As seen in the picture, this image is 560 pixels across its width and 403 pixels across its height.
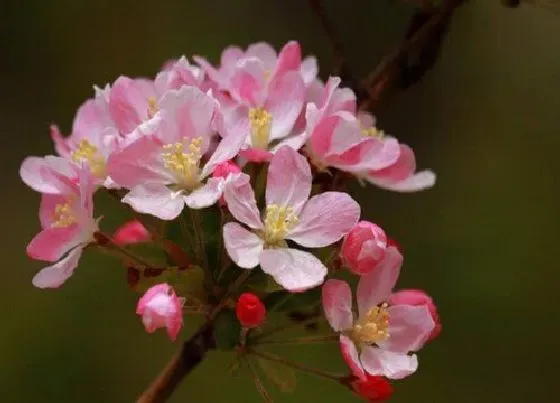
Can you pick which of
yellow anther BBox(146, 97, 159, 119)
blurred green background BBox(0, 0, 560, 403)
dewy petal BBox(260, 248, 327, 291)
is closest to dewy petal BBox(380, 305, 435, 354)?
dewy petal BBox(260, 248, 327, 291)

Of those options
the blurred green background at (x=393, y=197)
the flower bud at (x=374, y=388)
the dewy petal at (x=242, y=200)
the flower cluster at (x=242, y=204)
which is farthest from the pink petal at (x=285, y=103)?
the blurred green background at (x=393, y=197)

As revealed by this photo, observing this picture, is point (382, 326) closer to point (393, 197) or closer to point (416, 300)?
point (416, 300)

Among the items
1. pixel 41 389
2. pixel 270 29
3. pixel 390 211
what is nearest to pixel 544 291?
pixel 390 211

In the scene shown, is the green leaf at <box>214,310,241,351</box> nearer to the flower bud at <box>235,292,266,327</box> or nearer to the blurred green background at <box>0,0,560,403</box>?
the flower bud at <box>235,292,266,327</box>

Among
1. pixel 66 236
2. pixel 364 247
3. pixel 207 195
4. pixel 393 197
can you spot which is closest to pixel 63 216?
pixel 66 236

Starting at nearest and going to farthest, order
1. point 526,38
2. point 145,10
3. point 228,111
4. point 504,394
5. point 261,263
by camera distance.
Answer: point 261,263 → point 228,111 → point 504,394 → point 526,38 → point 145,10

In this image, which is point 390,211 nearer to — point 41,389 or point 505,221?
point 505,221
